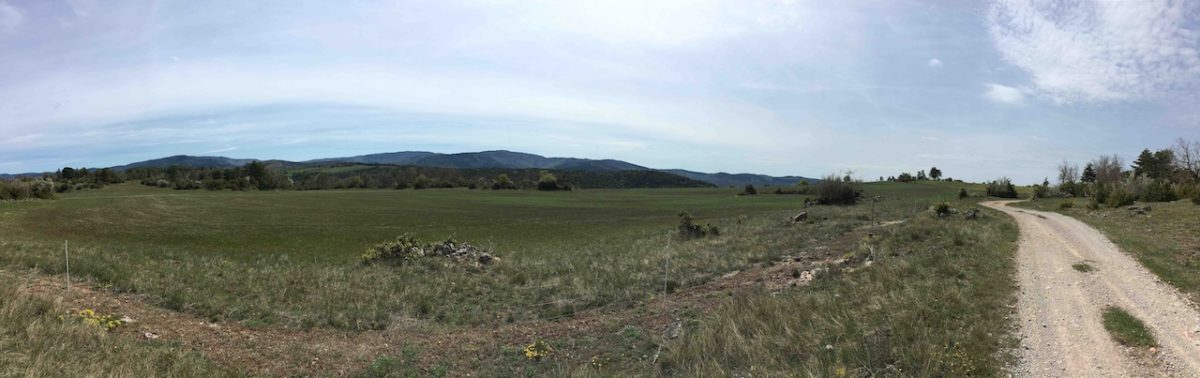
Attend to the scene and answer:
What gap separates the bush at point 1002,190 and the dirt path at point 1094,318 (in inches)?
2982

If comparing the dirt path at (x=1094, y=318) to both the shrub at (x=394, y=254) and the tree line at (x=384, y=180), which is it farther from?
the tree line at (x=384, y=180)

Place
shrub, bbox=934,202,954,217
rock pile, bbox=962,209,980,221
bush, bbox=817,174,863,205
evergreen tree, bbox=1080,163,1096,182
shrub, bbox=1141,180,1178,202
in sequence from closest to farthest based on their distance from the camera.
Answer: rock pile, bbox=962,209,980,221, shrub, bbox=934,202,954,217, shrub, bbox=1141,180,1178,202, bush, bbox=817,174,863,205, evergreen tree, bbox=1080,163,1096,182

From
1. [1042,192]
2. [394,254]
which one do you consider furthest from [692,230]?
[1042,192]

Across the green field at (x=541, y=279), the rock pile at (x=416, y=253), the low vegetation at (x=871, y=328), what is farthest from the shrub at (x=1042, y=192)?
the rock pile at (x=416, y=253)

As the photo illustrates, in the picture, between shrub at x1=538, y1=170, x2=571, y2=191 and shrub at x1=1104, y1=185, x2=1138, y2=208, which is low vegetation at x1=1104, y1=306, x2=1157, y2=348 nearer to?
shrub at x1=1104, y1=185, x2=1138, y2=208

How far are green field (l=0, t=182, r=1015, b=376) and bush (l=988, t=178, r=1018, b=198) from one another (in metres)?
59.2

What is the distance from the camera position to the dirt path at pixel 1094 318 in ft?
23.0

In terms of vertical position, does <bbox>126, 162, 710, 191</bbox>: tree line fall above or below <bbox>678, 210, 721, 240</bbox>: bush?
above

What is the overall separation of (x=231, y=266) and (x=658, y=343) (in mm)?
16266

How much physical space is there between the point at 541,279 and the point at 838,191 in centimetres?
5333

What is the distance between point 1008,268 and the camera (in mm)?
13562

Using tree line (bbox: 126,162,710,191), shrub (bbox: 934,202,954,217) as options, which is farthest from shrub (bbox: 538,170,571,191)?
shrub (bbox: 934,202,954,217)

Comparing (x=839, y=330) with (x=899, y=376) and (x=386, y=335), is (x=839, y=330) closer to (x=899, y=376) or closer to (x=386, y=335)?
(x=899, y=376)

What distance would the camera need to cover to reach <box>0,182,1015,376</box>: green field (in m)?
9.26
